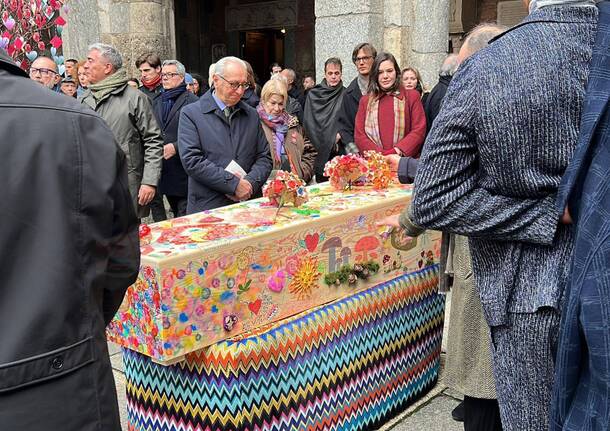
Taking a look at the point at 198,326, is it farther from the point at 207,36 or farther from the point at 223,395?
the point at 207,36

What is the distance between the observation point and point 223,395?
247cm

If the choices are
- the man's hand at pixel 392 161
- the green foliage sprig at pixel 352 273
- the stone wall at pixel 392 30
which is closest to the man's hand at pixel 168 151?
the man's hand at pixel 392 161

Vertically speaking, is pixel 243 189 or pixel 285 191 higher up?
pixel 285 191

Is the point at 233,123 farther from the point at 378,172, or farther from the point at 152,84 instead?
the point at 152,84

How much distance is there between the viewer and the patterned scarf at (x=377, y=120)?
15.0 feet

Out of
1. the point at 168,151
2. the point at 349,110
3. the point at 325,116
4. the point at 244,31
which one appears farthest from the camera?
the point at 244,31

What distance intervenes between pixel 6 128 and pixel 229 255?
1.40 metres

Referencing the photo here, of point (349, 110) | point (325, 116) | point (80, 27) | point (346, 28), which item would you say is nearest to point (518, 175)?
point (349, 110)

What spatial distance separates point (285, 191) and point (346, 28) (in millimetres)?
4320

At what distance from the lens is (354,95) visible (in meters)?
5.48

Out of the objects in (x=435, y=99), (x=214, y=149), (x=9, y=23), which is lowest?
(x=214, y=149)

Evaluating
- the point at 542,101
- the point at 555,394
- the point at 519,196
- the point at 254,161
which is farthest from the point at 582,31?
the point at 254,161

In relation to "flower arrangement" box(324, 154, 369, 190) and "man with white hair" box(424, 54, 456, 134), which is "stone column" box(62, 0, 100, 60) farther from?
"flower arrangement" box(324, 154, 369, 190)

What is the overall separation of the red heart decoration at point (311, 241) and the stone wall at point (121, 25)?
20.5ft
